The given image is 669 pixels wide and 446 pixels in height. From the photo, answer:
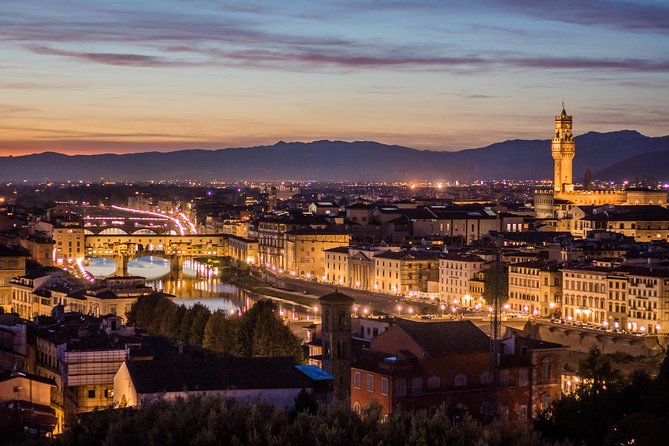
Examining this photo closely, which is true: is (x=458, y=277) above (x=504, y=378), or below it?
below

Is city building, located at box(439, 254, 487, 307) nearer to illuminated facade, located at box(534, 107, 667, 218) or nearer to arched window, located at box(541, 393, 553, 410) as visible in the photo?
arched window, located at box(541, 393, 553, 410)

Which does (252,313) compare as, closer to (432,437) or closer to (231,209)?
(432,437)

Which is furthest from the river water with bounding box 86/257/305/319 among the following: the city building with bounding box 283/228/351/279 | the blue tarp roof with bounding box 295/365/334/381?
the blue tarp roof with bounding box 295/365/334/381

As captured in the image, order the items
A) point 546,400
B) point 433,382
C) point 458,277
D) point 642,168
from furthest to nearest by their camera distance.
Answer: point 642,168 → point 458,277 → point 546,400 → point 433,382

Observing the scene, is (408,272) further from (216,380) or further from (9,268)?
(216,380)

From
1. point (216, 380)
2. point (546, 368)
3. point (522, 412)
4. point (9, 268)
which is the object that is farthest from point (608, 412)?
point (9, 268)

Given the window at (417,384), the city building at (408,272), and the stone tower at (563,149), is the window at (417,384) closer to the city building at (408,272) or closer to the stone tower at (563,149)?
the city building at (408,272)

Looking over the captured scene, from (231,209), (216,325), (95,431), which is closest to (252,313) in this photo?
(216,325)
